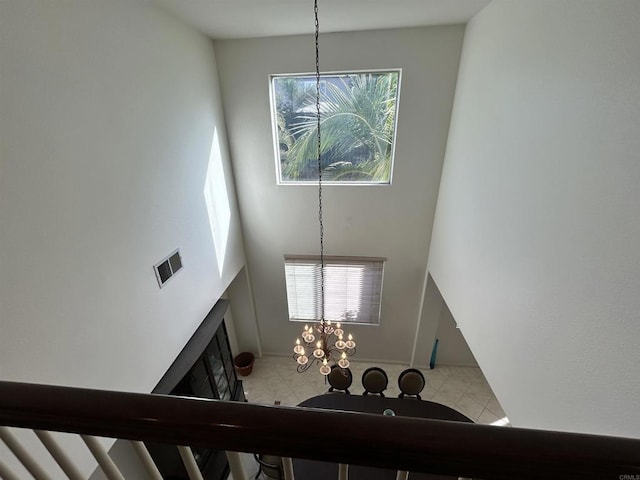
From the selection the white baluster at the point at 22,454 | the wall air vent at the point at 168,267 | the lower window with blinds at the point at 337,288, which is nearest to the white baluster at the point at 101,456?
the white baluster at the point at 22,454

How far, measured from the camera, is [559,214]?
65.2 inches

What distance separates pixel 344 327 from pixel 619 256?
417cm

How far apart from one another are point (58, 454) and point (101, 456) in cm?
9

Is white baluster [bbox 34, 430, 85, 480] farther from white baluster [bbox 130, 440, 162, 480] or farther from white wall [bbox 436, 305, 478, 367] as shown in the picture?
white wall [bbox 436, 305, 478, 367]

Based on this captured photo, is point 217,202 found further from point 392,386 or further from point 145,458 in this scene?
point 392,386

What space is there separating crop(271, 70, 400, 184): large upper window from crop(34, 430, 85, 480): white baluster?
3785mm

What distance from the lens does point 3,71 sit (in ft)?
4.64

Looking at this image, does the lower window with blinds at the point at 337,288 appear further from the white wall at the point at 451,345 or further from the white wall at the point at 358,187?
the white wall at the point at 451,345

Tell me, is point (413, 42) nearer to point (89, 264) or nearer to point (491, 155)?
point (491, 155)

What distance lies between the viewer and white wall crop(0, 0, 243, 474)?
4.89 ft

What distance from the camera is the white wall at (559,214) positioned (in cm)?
129

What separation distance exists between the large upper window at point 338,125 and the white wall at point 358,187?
0.45 ft

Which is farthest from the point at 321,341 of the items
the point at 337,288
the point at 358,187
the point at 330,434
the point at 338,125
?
the point at 330,434

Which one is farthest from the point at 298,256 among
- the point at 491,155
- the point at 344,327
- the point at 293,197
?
the point at 491,155
